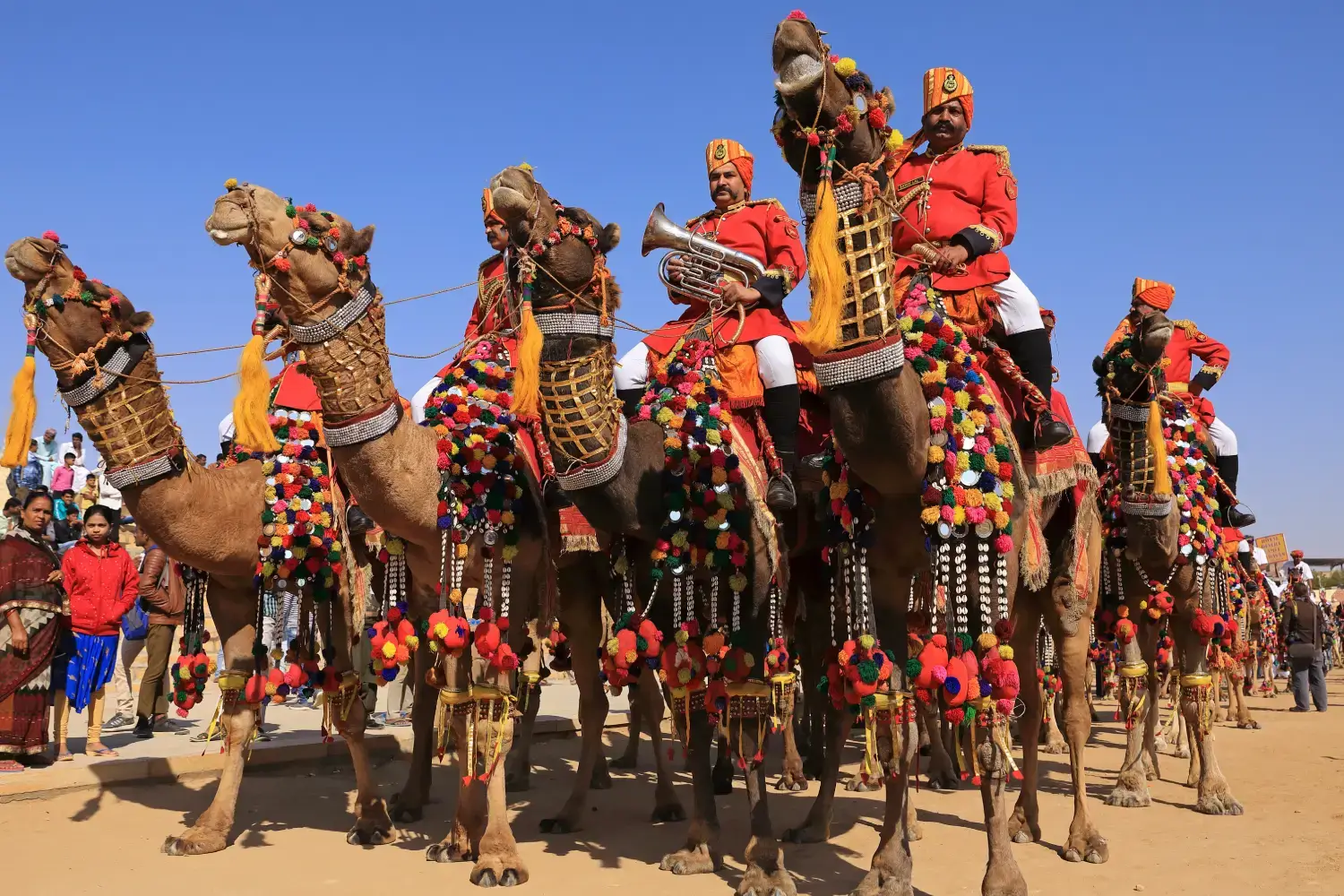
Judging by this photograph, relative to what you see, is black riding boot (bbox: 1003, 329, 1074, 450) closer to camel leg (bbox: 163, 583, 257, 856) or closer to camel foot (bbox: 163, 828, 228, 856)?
camel leg (bbox: 163, 583, 257, 856)

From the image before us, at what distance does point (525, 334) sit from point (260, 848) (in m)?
4.13

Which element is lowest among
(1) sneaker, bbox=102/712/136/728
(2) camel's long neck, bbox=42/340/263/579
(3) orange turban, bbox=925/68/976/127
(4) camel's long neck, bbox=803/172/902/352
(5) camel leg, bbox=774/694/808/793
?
(5) camel leg, bbox=774/694/808/793

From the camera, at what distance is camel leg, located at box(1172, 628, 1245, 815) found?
843 cm

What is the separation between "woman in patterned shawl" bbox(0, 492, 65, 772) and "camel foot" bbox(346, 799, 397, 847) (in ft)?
12.3

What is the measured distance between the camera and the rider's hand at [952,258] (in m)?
5.95

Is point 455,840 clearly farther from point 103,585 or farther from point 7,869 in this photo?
point 103,585

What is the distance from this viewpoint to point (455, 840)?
7.02 meters

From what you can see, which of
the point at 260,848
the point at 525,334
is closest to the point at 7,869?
the point at 260,848

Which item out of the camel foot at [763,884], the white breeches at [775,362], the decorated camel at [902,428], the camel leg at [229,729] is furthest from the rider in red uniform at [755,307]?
the camel leg at [229,729]

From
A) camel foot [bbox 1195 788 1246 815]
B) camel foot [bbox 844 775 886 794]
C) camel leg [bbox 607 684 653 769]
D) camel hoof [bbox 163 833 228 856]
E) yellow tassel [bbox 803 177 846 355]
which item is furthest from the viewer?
camel leg [bbox 607 684 653 769]

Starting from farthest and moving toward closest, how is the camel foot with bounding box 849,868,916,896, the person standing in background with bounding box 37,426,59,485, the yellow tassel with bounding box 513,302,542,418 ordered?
the person standing in background with bounding box 37,426,59,485 → the camel foot with bounding box 849,868,916,896 → the yellow tassel with bounding box 513,302,542,418

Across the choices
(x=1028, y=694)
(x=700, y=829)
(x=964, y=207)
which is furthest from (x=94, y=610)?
(x=964, y=207)

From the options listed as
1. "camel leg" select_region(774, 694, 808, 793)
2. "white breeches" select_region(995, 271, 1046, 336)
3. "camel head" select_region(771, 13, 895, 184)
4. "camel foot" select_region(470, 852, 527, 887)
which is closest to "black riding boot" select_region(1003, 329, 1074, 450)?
"white breeches" select_region(995, 271, 1046, 336)

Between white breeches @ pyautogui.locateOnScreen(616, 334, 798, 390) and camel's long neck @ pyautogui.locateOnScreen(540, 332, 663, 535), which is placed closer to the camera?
camel's long neck @ pyautogui.locateOnScreen(540, 332, 663, 535)
